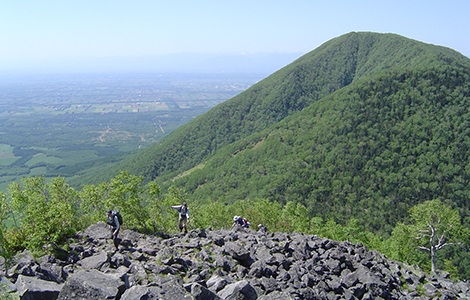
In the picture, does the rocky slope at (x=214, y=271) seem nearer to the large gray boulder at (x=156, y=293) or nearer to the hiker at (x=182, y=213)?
the large gray boulder at (x=156, y=293)

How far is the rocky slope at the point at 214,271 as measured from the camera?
13.3 metres

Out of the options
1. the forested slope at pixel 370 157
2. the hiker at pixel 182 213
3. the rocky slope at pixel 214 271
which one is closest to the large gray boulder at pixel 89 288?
the rocky slope at pixel 214 271

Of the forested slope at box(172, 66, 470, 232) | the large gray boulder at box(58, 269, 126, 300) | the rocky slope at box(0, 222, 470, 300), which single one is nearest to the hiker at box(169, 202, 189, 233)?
the rocky slope at box(0, 222, 470, 300)

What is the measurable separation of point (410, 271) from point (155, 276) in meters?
26.7

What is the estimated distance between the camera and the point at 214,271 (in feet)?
64.6

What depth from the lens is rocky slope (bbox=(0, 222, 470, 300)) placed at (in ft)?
43.7

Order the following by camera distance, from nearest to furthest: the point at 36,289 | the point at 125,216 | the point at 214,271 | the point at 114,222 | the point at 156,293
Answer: the point at 36,289
the point at 156,293
the point at 214,271
the point at 114,222
the point at 125,216

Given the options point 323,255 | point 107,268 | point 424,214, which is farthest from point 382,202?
point 107,268

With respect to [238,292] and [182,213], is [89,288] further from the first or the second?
[182,213]

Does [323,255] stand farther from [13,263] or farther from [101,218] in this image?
[101,218]

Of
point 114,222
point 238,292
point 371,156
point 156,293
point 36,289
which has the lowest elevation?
point 371,156

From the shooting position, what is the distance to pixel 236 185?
152000mm

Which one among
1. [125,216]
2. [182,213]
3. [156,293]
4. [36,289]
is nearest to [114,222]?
[182,213]

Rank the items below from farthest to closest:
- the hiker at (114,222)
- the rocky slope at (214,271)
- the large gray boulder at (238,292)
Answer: the hiker at (114,222) < the large gray boulder at (238,292) < the rocky slope at (214,271)
